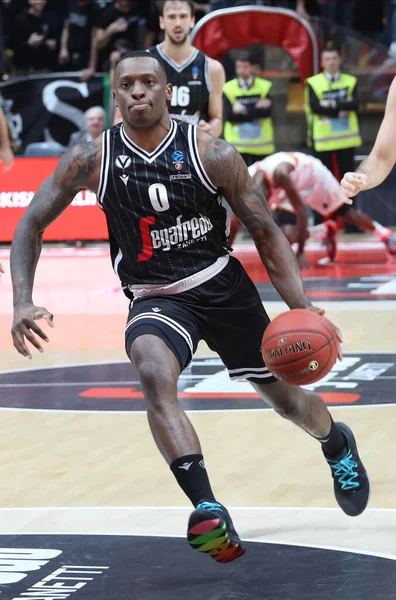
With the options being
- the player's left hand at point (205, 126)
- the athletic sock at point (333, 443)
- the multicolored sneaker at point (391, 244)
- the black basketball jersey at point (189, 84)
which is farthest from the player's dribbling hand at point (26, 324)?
the multicolored sneaker at point (391, 244)

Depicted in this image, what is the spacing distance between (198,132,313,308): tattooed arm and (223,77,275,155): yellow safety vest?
486 inches

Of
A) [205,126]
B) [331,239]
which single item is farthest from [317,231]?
[205,126]

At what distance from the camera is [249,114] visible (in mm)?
16984

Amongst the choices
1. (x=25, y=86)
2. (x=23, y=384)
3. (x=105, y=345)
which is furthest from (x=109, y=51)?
(x=23, y=384)

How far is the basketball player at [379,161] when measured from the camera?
5047 millimetres

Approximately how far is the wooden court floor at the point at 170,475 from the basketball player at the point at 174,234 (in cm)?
28

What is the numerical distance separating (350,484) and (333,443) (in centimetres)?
23

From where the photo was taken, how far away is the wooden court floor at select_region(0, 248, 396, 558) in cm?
480

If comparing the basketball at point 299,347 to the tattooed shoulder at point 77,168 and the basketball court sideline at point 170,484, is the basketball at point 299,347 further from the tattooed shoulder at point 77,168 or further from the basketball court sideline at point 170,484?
the tattooed shoulder at point 77,168

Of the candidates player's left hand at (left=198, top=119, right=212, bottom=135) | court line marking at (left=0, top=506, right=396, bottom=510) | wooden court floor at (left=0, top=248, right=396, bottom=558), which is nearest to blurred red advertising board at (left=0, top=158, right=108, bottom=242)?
player's left hand at (left=198, top=119, right=212, bottom=135)

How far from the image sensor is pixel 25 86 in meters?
19.0

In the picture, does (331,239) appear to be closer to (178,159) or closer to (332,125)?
(332,125)

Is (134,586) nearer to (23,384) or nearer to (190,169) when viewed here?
(190,169)

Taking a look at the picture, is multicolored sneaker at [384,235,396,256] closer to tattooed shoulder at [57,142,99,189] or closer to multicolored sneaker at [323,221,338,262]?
multicolored sneaker at [323,221,338,262]
